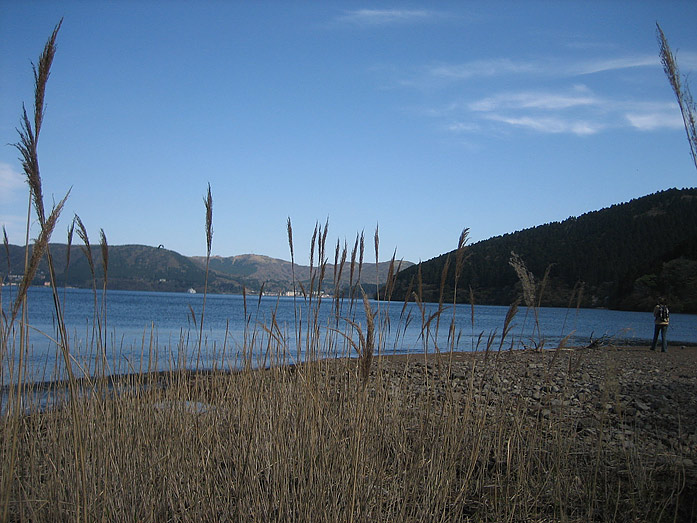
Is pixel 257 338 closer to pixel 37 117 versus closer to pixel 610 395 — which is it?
pixel 610 395

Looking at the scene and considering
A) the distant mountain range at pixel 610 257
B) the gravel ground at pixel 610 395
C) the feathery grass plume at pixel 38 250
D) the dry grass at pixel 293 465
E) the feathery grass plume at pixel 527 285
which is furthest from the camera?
the distant mountain range at pixel 610 257

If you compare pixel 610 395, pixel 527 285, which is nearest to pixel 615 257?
pixel 610 395

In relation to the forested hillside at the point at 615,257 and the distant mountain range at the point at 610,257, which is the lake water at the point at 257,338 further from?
the forested hillside at the point at 615,257

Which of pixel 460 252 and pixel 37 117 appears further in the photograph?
pixel 460 252

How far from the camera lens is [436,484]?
272cm

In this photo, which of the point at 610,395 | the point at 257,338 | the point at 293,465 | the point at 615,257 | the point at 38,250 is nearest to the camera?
the point at 38,250

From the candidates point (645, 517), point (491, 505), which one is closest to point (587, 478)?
point (645, 517)

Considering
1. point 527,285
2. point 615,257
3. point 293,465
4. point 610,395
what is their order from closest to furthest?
point 293,465 → point 527,285 → point 610,395 → point 615,257

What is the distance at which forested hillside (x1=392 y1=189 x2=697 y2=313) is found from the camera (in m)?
58.9

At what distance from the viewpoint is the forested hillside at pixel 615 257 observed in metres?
58.9

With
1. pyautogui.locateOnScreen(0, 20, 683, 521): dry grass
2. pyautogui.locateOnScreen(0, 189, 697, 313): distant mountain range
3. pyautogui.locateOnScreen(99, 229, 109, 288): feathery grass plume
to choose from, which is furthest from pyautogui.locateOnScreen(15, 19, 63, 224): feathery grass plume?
pyautogui.locateOnScreen(0, 189, 697, 313): distant mountain range

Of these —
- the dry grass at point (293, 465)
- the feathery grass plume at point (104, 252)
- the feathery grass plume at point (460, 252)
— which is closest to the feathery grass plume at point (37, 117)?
the dry grass at point (293, 465)

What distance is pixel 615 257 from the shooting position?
68.4 metres

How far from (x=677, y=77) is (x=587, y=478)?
2592 millimetres
